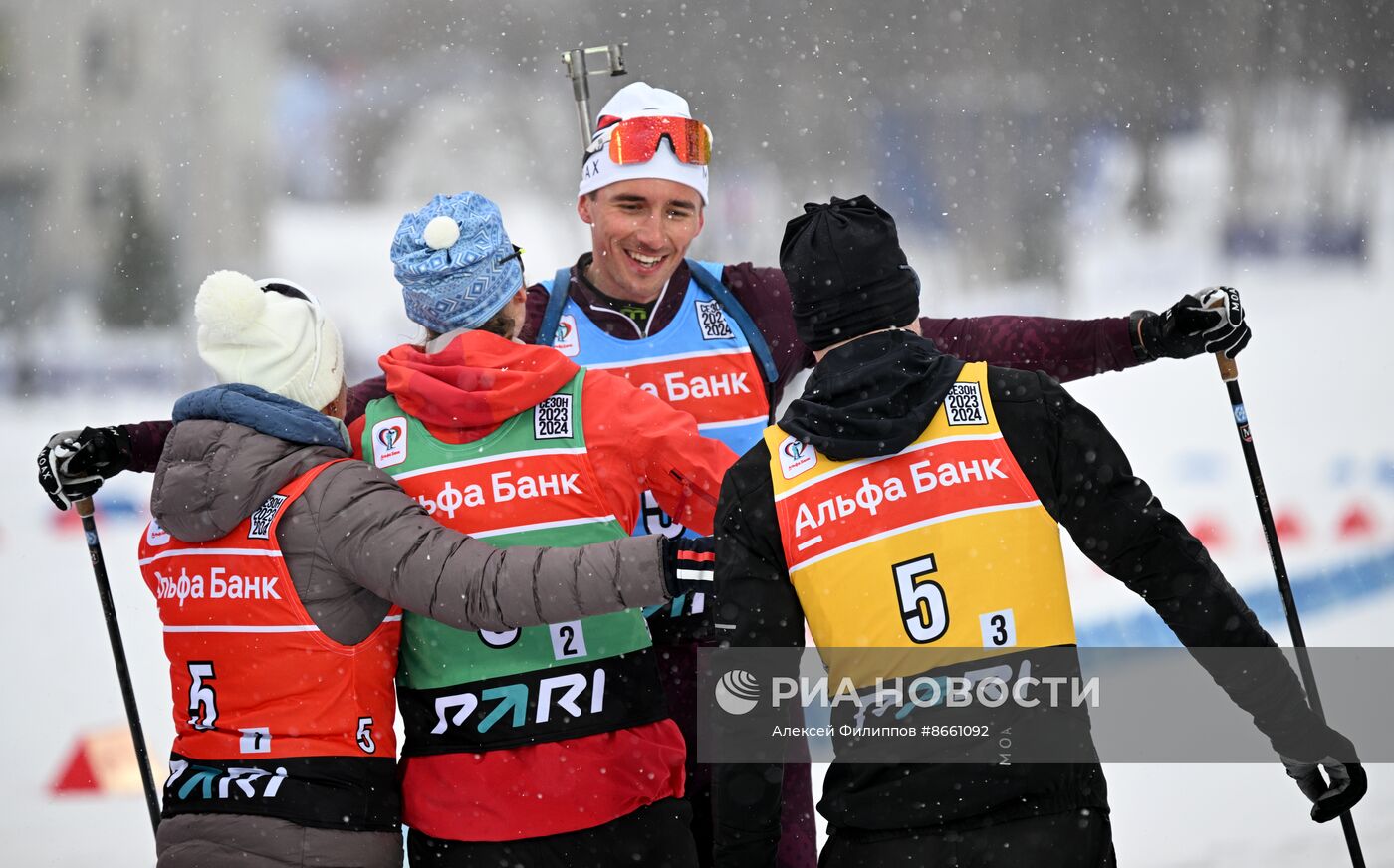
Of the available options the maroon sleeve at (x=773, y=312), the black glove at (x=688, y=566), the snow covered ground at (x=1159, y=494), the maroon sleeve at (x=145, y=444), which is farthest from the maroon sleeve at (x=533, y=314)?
the snow covered ground at (x=1159, y=494)

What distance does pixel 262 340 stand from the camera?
234cm

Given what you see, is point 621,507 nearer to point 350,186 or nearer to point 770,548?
point 770,548

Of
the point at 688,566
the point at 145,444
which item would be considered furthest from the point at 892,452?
the point at 145,444

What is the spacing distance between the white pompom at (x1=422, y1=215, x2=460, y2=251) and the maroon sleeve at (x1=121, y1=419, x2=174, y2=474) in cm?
88

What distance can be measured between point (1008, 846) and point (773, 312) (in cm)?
160

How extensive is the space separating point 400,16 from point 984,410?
13405mm

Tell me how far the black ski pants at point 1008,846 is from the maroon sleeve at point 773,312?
4.77 feet

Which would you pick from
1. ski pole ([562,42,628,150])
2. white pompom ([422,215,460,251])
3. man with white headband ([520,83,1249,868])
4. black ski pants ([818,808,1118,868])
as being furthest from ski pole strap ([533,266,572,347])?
black ski pants ([818,808,1118,868])

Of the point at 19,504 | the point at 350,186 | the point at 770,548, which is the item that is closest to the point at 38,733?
the point at 19,504

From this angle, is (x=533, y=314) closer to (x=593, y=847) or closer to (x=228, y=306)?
(x=228, y=306)

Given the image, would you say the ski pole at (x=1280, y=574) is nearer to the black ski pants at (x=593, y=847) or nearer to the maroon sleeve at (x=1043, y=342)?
the maroon sleeve at (x=1043, y=342)

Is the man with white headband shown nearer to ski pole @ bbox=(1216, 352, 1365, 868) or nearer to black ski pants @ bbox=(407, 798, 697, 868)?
ski pole @ bbox=(1216, 352, 1365, 868)

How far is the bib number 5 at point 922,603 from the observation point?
187 cm

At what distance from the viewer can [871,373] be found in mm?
1931
